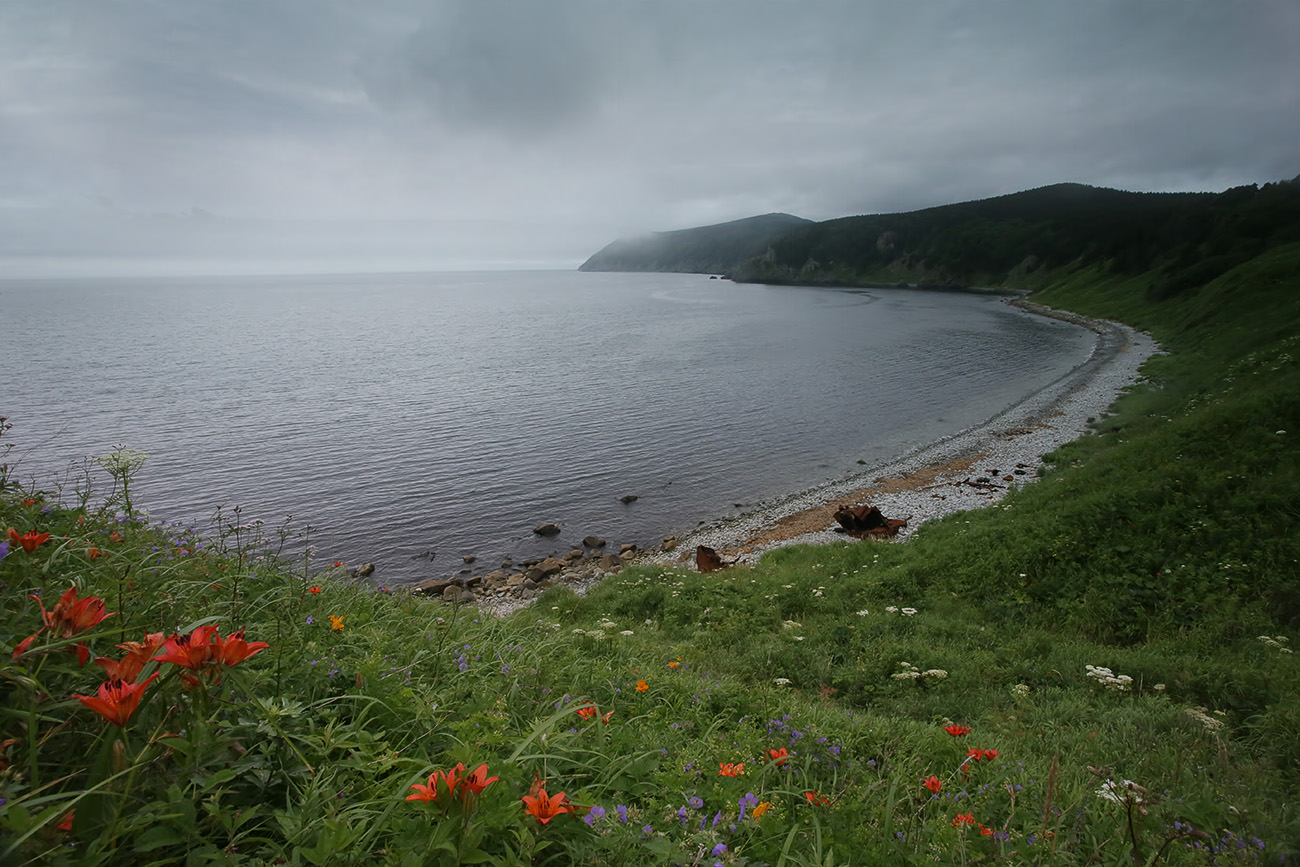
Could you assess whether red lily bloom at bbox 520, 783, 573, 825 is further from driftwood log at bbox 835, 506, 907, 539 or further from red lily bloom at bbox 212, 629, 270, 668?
driftwood log at bbox 835, 506, 907, 539

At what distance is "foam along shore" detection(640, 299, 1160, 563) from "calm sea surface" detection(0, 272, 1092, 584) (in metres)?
1.77

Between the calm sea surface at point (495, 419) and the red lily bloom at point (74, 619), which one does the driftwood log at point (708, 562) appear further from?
the red lily bloom at point (74, 619)

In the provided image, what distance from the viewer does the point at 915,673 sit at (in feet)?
25.9

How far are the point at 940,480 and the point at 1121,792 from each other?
25.6m

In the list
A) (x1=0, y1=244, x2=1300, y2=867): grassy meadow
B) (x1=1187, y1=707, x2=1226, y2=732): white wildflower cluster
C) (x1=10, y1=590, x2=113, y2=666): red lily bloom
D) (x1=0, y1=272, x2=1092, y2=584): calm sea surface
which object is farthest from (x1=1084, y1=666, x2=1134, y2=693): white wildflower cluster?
(x1=0, y1=272, x2=1092, y2=584): calm sea surface

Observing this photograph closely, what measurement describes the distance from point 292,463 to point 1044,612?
3347 centimetres

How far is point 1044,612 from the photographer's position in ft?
35.4

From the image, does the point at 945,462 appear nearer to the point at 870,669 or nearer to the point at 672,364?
the point at 870,669

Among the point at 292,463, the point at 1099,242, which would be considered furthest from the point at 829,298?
the point at 292,463

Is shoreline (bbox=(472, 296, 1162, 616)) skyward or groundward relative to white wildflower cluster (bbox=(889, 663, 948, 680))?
groundward

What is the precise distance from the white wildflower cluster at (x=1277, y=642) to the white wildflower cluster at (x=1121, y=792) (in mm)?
6835

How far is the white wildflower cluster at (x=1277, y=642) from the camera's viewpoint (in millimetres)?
8124

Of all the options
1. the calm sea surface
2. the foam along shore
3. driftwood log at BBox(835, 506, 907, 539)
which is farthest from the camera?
the calm sea surface

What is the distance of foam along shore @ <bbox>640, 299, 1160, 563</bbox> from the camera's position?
21844 millimetres
